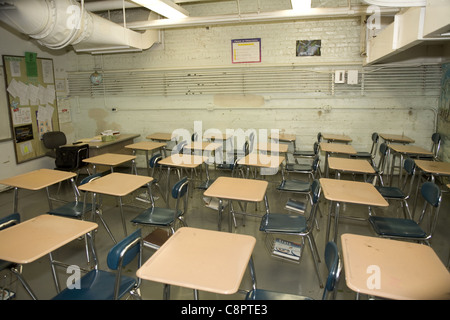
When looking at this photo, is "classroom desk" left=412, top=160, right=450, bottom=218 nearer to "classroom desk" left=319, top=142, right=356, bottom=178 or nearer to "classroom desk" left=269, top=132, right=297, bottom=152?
"classroom desk" left=319, top=142, right=356, bottom=178

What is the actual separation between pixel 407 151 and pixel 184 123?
Result: 421cm

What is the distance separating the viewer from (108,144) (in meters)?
5.71

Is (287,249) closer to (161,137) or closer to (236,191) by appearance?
(236,191)

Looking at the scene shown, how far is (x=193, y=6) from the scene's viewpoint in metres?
5.99

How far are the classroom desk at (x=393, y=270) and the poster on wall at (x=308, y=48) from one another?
450 centimetres

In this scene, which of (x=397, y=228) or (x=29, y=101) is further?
(x=29, y=101)

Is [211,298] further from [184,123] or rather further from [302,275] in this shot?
[184,123]

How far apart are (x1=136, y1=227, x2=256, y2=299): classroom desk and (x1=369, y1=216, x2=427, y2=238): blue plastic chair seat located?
4.91 ft

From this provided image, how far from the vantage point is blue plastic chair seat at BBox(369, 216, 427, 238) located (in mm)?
2664

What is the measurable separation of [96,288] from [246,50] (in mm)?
5111

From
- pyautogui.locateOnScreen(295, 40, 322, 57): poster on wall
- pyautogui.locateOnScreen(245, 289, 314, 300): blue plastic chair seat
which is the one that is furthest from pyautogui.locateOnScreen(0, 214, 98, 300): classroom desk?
Answer: pyautogui.locateOnScreen(295, 40, 322, 57): poster on wall

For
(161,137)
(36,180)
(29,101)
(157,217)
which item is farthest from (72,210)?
(29,101)

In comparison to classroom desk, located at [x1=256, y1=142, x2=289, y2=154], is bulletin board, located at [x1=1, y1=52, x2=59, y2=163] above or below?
above

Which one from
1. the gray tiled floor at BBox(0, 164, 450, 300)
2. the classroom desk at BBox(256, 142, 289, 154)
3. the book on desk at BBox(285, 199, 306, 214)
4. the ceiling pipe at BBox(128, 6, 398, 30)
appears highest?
the ceiling pipe at BBox(128, 6, 398, 30)
